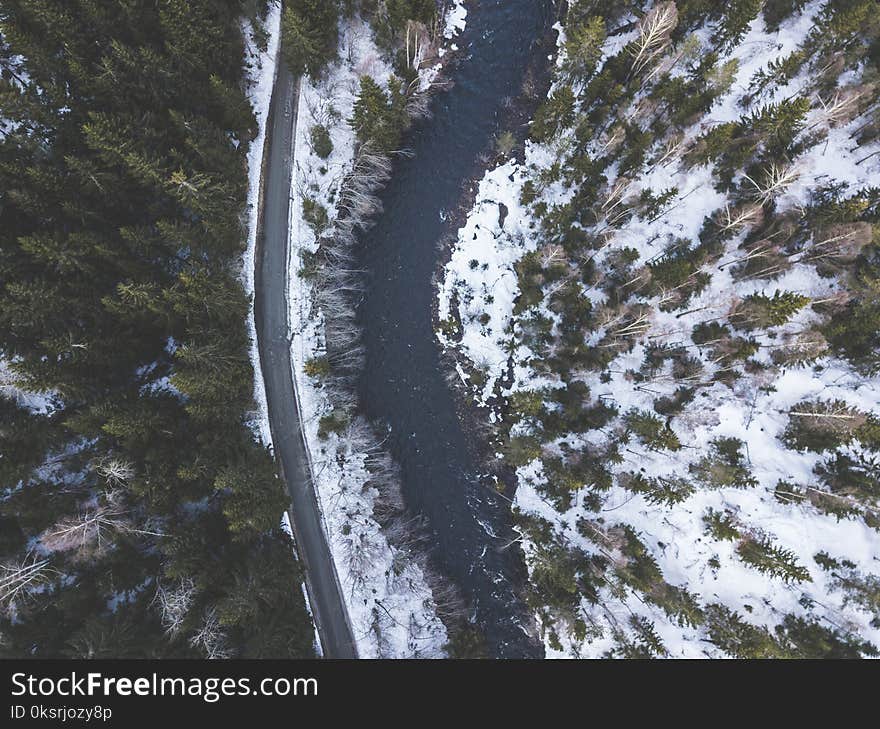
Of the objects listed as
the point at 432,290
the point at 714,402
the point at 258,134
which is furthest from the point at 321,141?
the point at 714,402

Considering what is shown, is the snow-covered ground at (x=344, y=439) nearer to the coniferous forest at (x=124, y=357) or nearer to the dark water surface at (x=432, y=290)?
the dark water surface at (x=432, y=290)

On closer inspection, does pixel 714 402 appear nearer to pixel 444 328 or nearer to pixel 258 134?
pixel 444 328

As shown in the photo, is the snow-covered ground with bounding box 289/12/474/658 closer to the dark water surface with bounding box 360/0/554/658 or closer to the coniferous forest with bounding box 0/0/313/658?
the dark water surface with bounding box 360/0/554/658

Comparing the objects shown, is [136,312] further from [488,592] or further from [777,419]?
[777,419]

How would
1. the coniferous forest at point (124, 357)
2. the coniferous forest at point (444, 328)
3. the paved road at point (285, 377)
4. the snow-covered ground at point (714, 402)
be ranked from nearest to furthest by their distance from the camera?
the coniferous forest at point (124, 357), the coniferous forest at point (444, 328), the snow-covered ground at point (714, 402), the paved road at point (285, 377)

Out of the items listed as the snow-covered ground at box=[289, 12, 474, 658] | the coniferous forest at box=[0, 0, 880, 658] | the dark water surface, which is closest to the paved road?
the coniferous forest at box=[0, 0, 880, 658]

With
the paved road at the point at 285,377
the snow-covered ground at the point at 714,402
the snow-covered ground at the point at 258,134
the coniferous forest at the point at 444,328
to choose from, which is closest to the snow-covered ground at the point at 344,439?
the coniferous forest at the point at 444,328

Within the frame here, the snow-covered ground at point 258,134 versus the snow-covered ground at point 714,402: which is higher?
the snow-covered ground at point 258,134
